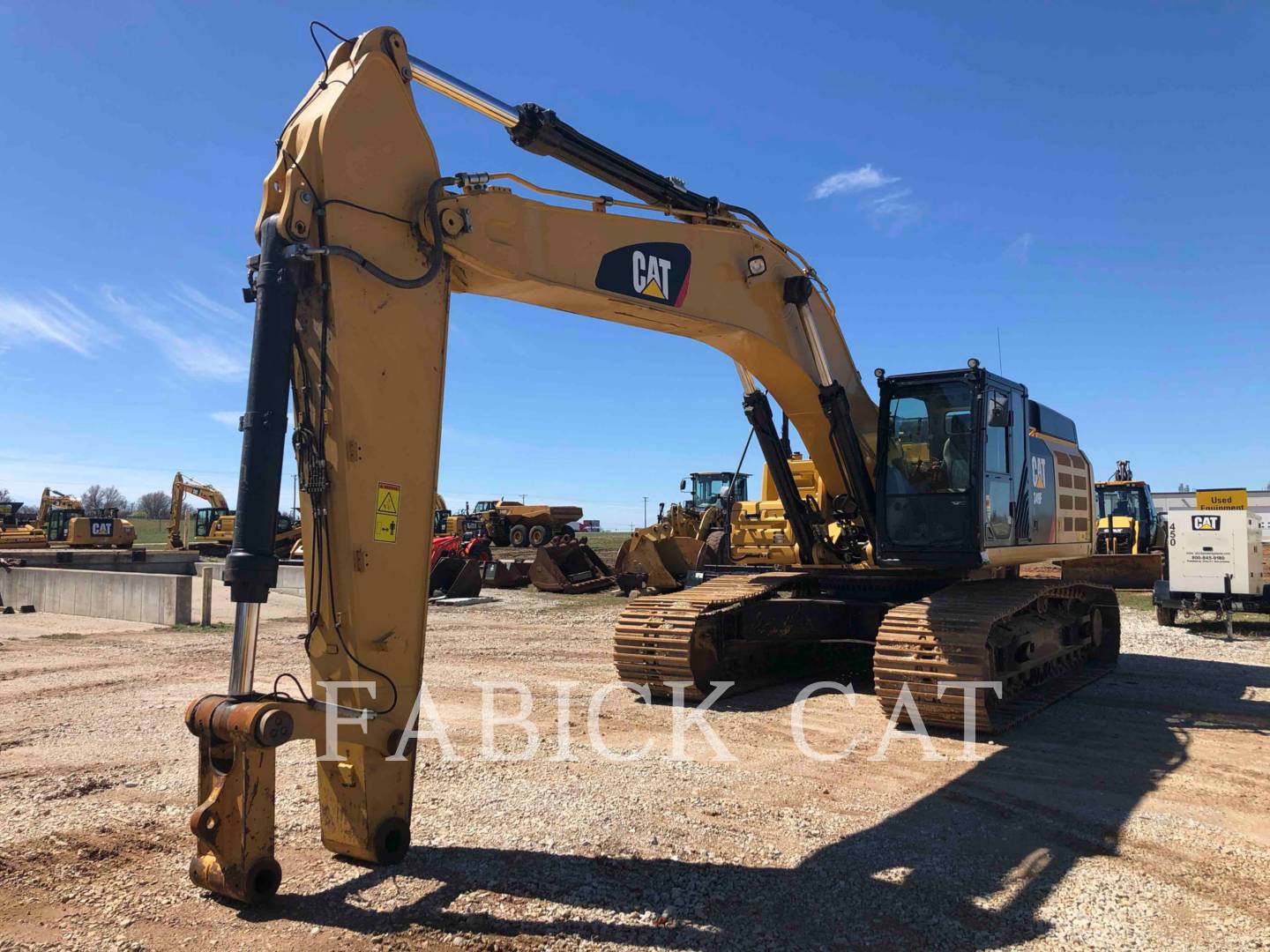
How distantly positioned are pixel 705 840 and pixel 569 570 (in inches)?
654

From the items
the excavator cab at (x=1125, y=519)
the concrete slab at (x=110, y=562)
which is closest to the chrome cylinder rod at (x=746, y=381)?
the excavator cab at (x=1125, y=519)

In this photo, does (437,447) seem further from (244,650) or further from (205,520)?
(205,520)

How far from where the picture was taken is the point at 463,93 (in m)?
5.59

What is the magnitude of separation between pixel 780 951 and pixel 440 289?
3486 millimetres

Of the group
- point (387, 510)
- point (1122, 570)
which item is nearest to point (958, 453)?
point (387, 510)

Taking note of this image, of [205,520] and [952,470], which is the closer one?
[952,470]

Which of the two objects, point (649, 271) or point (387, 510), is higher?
point (649, 271)

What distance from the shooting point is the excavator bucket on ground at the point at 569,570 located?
21.0 meters

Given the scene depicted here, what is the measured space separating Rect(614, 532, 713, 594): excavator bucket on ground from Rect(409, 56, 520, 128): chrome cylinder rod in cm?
1398

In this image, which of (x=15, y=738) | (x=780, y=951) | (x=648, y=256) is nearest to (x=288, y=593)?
(x=15, y=738)

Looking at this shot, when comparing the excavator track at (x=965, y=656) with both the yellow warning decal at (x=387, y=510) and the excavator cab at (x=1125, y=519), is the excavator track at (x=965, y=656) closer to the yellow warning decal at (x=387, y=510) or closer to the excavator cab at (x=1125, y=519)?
the yellow warning decal at (x=387, y=510)

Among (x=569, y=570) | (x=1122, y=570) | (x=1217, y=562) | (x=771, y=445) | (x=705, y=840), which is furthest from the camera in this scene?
(x=1122, y=570)

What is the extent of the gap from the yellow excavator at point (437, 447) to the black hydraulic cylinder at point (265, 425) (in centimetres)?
1

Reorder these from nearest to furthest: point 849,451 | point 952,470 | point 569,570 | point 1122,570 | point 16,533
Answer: point 952,470 < point 849,451 < point 569,570 < point 1122,570 < point 16,533
